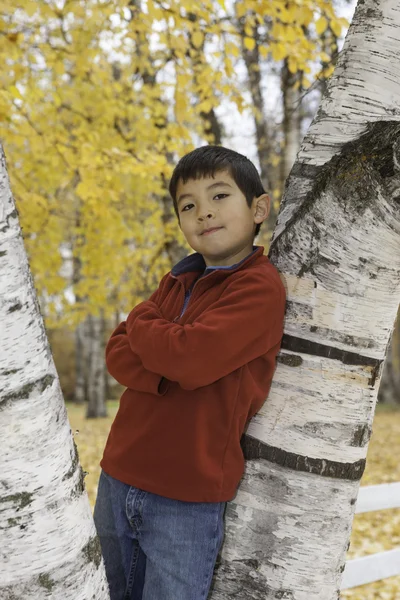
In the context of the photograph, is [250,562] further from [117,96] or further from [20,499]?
[117,96]

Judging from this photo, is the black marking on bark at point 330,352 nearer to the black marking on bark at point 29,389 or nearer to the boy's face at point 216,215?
the boy's face at point 216,215

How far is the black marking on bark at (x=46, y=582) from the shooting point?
3.53 feet

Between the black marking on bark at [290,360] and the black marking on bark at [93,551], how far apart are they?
58cm

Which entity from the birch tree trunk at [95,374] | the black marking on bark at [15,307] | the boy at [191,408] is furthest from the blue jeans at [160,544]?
the birch tree trunk at [95,374]

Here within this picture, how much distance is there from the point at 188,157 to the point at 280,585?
1.14 metres

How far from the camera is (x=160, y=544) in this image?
1.40 metres

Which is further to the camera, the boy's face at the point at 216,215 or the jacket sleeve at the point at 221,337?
the boy's face at the point at 216,215

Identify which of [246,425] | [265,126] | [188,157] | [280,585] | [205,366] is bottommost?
[280,585]

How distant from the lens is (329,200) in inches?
53.6

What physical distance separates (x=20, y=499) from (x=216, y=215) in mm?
890

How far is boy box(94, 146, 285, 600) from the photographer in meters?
1.35

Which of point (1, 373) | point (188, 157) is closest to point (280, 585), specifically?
point (1, 373)

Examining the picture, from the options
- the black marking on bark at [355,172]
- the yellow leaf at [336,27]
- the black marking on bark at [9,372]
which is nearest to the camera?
the black marking on bark at [9,372]

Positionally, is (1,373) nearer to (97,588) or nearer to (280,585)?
(97,588)
